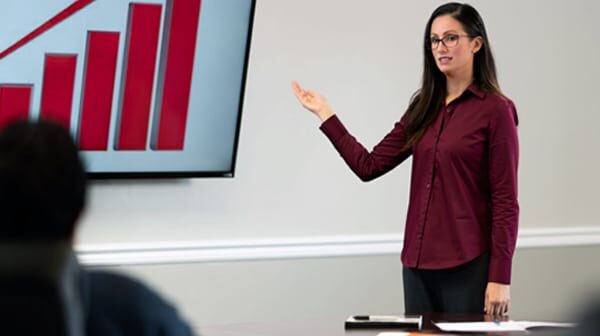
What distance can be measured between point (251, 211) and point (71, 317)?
3231 mm

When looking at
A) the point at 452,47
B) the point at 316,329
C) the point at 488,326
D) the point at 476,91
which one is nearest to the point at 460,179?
the point at 476,91

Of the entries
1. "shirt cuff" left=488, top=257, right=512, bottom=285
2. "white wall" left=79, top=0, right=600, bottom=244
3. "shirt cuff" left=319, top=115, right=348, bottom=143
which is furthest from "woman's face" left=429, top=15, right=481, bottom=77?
"white wall" left=79, top=0, right=600, bottom=244

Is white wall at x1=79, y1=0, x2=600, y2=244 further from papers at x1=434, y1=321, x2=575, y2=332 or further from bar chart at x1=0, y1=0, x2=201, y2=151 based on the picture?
papers at x1=434, y1=321, x2=575, y2=332

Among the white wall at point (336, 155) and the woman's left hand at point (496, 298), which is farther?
the white wall at point (336, 155)

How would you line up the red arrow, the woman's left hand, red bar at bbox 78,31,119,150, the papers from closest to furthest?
the papers → the woman's left hand → the red arrow → red bar at bbox 78,31,119,150

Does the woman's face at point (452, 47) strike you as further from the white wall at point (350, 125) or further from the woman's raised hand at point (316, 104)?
the white wall at point (350, 125)

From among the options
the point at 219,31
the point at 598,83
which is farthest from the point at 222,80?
the point at 598,83

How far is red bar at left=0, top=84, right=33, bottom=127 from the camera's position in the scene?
3.83 meters

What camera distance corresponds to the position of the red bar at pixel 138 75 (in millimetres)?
4035

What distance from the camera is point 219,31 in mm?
4164

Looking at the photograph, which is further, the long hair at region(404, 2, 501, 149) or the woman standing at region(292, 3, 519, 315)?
the long hair at region(404, 2, 501, 149)

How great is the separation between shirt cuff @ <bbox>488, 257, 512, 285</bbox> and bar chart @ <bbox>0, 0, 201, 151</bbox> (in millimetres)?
1479

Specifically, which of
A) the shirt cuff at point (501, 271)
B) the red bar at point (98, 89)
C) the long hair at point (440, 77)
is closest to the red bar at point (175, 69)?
the red bar at point (98, 89)

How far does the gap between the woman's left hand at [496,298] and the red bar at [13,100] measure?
1.76 m
